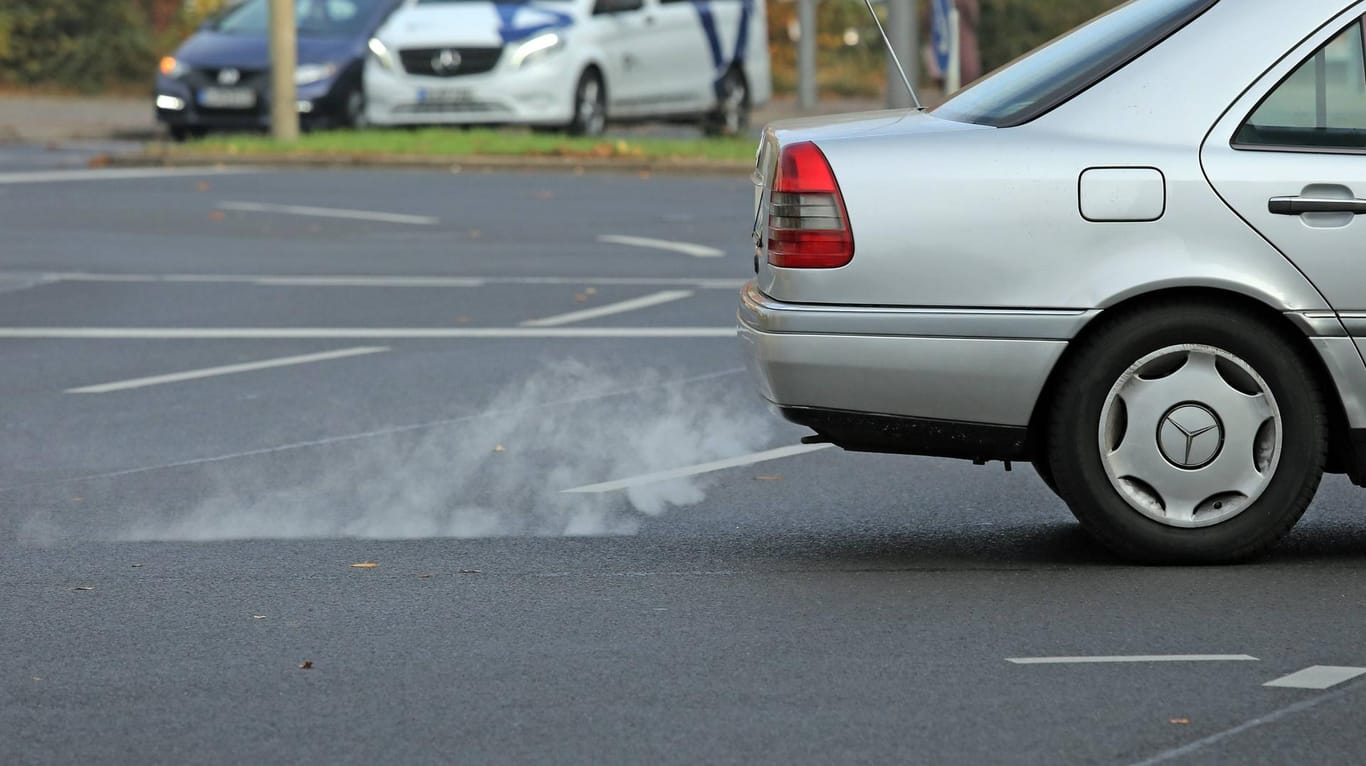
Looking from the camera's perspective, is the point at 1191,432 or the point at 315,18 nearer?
the point at 1191,432

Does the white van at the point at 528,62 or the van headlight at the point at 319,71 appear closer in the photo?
the white van at the point at 528,62

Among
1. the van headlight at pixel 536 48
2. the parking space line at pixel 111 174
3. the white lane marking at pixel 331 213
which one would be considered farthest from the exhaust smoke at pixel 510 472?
the van headlight at pixel 536 48

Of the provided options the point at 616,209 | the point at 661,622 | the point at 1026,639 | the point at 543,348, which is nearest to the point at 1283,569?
the point at 1026,639

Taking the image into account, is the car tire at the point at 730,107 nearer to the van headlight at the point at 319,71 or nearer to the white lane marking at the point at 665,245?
the van headlight at the point at 319,71

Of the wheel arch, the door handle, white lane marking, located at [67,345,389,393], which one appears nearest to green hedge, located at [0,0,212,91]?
white lane marking, located at [67,345,389,393]

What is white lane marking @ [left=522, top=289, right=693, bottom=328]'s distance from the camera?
1130cm

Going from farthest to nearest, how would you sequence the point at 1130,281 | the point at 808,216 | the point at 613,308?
the point at 613,308 → the point at 808,216 → the point at 1130,281

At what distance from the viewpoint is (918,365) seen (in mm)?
5984

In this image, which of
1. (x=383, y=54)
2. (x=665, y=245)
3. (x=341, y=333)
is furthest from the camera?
(x=383, y=54)

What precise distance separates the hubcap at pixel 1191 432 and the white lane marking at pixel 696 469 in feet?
6.05

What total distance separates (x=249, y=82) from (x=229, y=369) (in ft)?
46.7

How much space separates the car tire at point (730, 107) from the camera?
83.9 ft

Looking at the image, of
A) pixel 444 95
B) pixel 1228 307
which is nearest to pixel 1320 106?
pixel 1228 307

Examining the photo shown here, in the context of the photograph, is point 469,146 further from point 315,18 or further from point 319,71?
point 315,18
